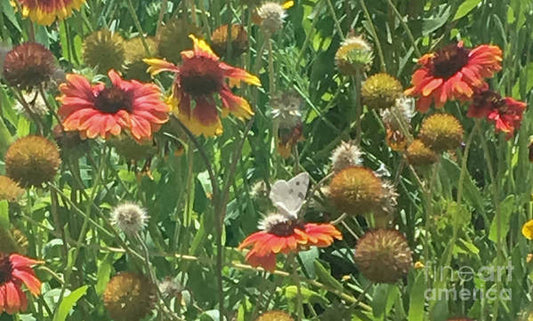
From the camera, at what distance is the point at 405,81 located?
206 cm

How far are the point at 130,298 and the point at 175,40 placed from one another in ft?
1.42

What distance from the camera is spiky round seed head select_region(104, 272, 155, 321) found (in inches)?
46.9

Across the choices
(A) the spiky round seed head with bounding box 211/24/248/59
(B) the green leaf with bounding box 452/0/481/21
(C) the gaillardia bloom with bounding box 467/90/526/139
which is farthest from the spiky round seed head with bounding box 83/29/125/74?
(B) the green leaf with bounding box 452/0/481/21

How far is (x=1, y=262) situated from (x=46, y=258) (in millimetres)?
368

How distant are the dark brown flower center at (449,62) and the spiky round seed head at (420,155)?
3.8 inches

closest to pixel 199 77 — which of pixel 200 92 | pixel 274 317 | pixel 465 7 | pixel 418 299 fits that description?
pixel 200 92

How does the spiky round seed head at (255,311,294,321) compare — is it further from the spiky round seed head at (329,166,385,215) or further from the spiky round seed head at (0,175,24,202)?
the spiky round seed head at (0,175,24,202)

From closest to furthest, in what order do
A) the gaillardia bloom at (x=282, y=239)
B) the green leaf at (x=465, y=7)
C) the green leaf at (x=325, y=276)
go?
the gaillardia bloom at (x=282, y=239), the green leaf at (x=325, y=276), the green leaf at (x=465, y=7)

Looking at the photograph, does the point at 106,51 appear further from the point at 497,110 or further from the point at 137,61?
the point at 497,110

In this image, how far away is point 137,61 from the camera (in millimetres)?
1537

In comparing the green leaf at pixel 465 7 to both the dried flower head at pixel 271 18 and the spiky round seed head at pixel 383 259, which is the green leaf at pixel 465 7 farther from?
the spiky round seed head at pixel 383 259

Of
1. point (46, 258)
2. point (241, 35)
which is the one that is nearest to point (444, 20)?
point (241, 35)

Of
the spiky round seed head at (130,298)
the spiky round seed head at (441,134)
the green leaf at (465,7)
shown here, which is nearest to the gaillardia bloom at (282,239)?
the spiky round seed head at (130,298)

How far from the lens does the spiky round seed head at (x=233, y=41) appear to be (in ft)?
5.08
